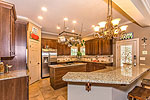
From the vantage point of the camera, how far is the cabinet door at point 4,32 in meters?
1.75

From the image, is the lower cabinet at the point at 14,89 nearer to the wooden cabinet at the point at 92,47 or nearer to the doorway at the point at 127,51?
the doorway at the point at 127,51

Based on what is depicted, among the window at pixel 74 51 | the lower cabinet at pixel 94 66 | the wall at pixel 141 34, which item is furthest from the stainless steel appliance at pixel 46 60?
the wall at pixel 141 34

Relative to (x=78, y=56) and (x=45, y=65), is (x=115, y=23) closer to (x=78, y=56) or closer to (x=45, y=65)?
(x=45, y=65)

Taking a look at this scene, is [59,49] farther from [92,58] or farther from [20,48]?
[20,48]

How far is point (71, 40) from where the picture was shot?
128 inches

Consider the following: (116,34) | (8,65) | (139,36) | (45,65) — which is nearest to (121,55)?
(139,36)

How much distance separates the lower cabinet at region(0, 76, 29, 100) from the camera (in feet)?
5.46

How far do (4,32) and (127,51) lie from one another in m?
4.56

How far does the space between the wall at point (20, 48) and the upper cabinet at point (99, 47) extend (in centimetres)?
399

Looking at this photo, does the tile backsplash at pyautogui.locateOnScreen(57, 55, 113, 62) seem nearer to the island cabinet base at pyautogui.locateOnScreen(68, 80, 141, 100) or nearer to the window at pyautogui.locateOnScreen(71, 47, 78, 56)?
the window at pyautogui.locateOnScreen(71, 47, 78, 56)

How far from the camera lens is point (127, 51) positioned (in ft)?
11.7

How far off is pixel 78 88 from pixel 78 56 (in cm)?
533

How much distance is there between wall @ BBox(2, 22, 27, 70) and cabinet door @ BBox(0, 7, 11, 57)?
0.60 m

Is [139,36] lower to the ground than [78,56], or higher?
higher
